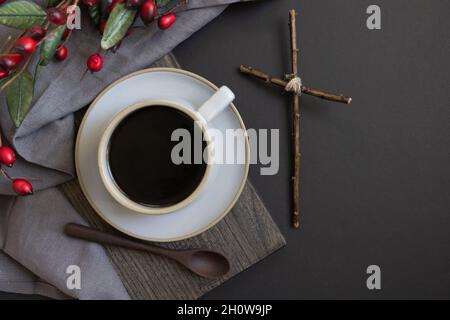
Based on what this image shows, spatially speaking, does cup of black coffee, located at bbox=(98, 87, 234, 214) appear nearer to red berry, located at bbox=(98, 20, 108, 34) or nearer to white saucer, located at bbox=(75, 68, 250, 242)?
white saucer, located at bbox=(75, 68, 250, 242)

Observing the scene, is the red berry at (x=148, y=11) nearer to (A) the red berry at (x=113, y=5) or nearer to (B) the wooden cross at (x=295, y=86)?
(A) the red berry at (x=113, y=5)

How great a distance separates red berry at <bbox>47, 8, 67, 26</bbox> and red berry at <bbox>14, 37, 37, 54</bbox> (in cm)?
5

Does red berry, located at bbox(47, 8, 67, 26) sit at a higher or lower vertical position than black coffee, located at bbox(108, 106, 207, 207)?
higher

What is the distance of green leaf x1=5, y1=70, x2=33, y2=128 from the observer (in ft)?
2.66

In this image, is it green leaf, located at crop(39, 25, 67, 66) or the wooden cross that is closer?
green leaf, located at crop(39, 25, 67, 66)

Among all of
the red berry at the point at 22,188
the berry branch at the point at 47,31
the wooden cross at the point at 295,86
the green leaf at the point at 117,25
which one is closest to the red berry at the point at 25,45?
the berry branch at the point at 47,31

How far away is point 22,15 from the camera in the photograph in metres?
0.79

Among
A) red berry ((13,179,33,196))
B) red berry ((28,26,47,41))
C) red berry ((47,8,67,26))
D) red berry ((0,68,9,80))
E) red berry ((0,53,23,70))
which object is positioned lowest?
red berry ((13,179,33,196))

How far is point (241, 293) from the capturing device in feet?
3.17

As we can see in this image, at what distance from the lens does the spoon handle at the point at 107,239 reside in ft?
2.85

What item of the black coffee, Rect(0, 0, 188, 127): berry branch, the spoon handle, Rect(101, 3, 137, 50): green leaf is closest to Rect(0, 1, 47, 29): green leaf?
Rect(0, 0, 188, 127): berry branch

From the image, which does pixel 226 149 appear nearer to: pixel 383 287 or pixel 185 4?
pixel 185 4

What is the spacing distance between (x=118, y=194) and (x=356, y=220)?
0.45m

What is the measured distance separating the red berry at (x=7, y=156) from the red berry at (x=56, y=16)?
0.71 ft
